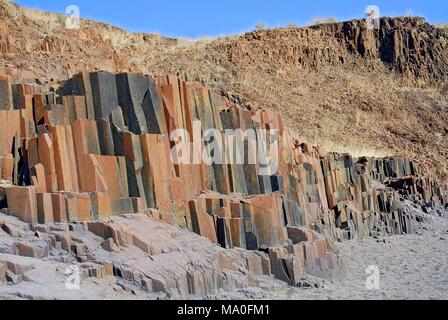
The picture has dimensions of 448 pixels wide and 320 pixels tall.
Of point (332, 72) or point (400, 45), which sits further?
point (400, 45)

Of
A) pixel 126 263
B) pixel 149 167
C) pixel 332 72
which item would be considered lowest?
pixel 126 263

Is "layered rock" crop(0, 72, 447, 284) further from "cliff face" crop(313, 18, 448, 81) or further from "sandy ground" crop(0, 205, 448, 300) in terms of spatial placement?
"cliff face" crop(313, 18, 448, 81)

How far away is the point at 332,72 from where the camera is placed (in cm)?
4584

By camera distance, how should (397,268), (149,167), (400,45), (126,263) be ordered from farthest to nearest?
(400,45)
(397,268)
(149,167)
(126,263)

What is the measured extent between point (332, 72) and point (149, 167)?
107ft

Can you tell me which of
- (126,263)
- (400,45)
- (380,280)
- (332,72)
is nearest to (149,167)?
(126,263)

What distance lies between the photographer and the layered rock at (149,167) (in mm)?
13484

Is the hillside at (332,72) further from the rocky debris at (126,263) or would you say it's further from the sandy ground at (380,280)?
the rocky debris at (126,263)

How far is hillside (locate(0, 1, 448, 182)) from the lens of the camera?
124 ft

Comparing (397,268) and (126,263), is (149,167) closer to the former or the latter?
(126,263)

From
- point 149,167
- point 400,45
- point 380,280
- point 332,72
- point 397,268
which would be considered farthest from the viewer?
point 400,45

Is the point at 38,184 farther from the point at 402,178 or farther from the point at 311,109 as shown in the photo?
the point at 311,109

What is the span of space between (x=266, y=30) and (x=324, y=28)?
390 cm

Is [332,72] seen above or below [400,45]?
below
